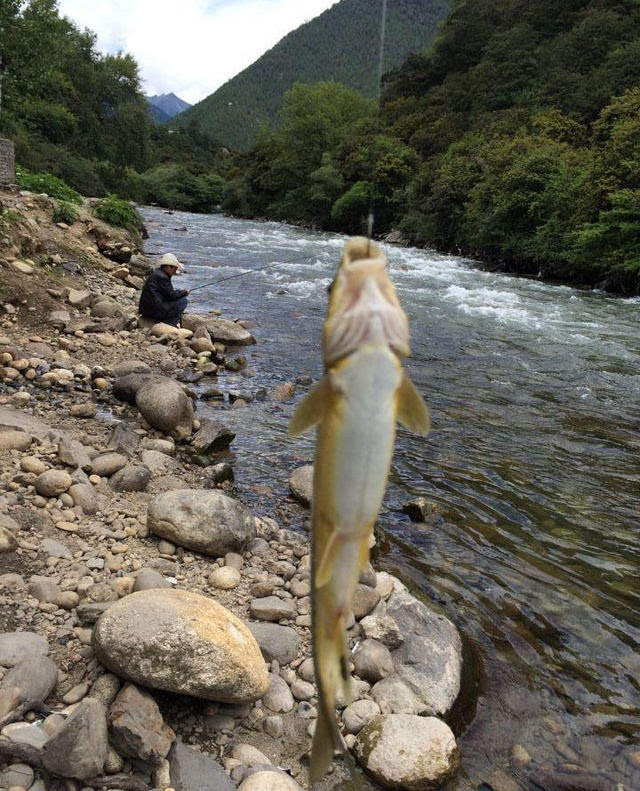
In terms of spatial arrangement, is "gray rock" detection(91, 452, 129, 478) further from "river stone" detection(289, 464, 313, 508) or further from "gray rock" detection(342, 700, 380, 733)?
"gray rock" detection(342, 700, 380, 733)

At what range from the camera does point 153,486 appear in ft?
18.0

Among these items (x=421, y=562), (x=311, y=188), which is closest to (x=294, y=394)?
(x=421, y=562)

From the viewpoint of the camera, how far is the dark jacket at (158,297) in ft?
33.9

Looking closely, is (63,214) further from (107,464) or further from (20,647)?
(20,647)

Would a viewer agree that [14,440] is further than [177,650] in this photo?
Yes

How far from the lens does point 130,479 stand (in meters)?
5.28

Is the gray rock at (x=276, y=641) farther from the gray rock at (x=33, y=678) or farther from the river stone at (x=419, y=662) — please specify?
the gray rock at (x=33, y=678)

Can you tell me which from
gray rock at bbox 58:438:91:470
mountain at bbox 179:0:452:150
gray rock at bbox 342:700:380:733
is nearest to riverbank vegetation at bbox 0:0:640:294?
gray rock at bbox 58:438:91:470

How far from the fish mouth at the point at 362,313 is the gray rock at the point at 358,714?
2.90m

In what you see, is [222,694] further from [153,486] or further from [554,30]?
[554,30]

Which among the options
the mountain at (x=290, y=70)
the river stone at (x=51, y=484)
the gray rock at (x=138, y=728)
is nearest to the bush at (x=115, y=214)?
the river stone at (x=51, y=484)

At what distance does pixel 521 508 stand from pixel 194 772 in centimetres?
427

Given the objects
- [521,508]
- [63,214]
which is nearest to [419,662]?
[521,508]

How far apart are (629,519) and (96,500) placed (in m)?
5.11
